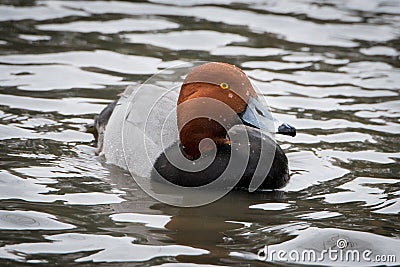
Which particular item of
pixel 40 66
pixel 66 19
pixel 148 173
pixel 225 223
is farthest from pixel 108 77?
pixel 225 223

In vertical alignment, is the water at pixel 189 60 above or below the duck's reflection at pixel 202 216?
above

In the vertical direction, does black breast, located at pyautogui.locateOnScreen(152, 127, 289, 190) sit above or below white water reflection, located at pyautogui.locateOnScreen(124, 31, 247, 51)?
below

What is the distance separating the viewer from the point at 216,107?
19.6 feet

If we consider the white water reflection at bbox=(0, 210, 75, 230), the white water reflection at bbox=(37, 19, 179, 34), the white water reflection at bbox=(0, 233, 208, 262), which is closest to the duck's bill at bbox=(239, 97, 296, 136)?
the white water reflection at bbox=(0, 233, 208, 262)

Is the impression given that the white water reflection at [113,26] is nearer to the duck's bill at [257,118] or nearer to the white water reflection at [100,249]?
the duck's bill at [257,118]

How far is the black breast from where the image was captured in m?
5.94

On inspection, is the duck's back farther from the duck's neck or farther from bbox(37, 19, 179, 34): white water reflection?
bbox(37, 19, 179, 34): white water reflection

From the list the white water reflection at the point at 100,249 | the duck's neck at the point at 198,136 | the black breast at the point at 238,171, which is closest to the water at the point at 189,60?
the white water reflection at the point at 100,249

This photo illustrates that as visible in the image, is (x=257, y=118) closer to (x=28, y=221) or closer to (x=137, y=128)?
(x=137, y=128)

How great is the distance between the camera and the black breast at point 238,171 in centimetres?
594

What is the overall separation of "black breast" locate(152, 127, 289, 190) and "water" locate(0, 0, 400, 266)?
123 mm

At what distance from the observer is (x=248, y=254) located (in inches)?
187

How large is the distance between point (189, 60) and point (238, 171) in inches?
127

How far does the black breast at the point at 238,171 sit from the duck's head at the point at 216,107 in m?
0.12
